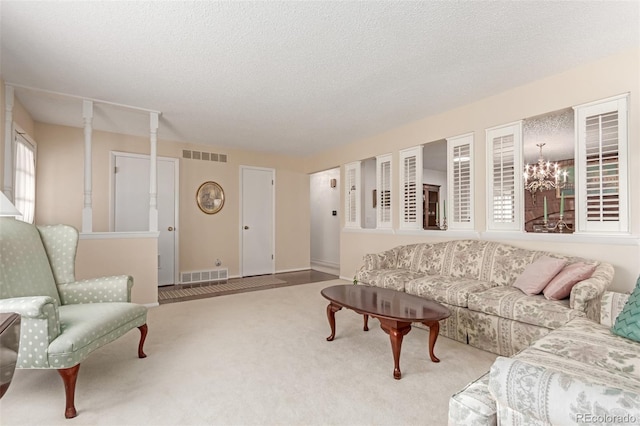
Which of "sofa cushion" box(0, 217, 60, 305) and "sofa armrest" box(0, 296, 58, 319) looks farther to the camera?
"sofa cushion" box(0, 217, 60, 305)

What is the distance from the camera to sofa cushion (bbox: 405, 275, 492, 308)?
2.83m

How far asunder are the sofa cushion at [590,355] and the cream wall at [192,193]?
17.2 ft

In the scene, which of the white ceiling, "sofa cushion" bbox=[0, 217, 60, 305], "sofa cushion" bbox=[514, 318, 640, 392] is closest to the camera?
"sofa cushion" bbox=[514, 318, 640, 392]

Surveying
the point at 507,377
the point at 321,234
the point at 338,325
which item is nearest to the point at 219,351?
the point at 338,325

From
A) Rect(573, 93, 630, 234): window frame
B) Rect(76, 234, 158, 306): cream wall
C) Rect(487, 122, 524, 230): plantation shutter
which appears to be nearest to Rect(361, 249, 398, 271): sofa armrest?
Rect(487, 122, 524, 230): plantation shutter

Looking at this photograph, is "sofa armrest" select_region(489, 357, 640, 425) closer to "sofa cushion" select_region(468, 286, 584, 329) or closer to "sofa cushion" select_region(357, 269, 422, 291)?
"sofa cushion" select_region(468, 286, 584, 329)

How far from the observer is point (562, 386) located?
912 mm

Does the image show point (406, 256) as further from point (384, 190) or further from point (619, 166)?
point (619, 166)

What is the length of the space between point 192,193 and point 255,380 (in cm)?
429

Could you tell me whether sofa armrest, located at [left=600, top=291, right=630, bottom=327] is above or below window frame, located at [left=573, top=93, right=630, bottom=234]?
below

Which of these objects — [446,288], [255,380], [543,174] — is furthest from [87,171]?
[543,174]

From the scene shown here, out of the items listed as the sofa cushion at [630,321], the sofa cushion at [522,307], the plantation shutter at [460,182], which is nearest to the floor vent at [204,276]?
the plantation shutter at [460,182]

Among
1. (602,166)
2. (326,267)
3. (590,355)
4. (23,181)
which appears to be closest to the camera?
(590,355)

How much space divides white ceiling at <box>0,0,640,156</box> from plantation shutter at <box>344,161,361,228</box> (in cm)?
160
